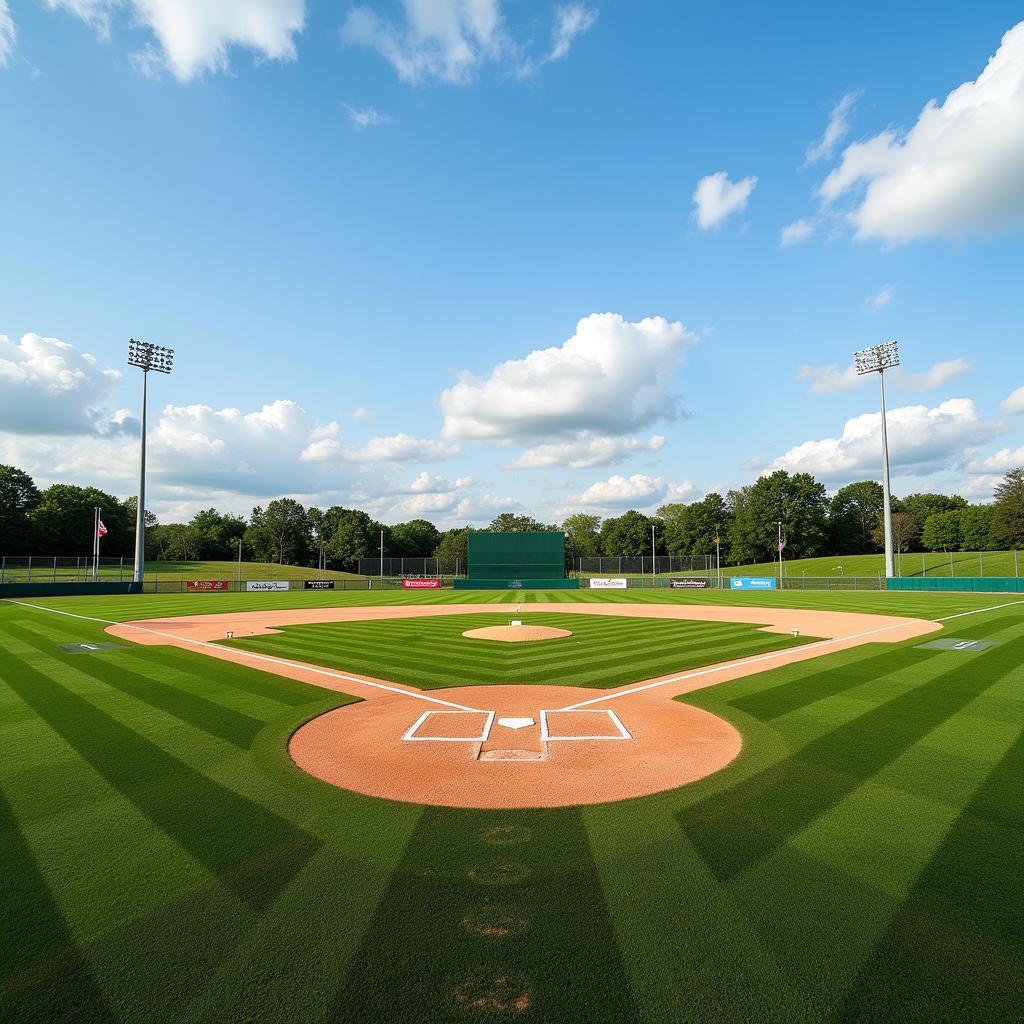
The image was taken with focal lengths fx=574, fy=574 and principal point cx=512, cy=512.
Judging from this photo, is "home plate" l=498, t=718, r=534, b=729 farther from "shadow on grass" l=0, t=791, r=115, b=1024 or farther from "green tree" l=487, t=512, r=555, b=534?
"green tree" l=487, t=512, r=555, b=534

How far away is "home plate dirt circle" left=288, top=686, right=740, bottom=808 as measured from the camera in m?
7.16

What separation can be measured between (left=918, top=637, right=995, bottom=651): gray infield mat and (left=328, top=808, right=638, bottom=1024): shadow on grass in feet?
56.0

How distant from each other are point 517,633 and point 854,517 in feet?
417

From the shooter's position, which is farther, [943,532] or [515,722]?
[943,532]

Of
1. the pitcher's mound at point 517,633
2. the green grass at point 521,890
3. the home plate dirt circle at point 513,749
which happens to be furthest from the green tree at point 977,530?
the home plate dirt circle at point 513,749

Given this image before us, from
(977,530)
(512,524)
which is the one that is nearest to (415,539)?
(512,524)

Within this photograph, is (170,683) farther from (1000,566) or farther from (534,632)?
(1000,566)

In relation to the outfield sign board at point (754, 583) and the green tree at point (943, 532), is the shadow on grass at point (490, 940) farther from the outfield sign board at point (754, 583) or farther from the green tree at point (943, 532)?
the green tree at point (943, 532)

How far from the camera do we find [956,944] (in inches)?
165

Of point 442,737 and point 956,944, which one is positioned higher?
point 956,944

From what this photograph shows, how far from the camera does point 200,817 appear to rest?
6.29 meters

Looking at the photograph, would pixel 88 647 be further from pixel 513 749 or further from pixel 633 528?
pixel 633 528

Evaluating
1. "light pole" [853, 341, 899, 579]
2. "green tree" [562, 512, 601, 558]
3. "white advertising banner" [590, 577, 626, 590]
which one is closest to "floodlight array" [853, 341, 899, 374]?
"light pole" [853, 341, 899, 579]

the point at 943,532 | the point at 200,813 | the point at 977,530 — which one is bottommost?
the point at 200,813
